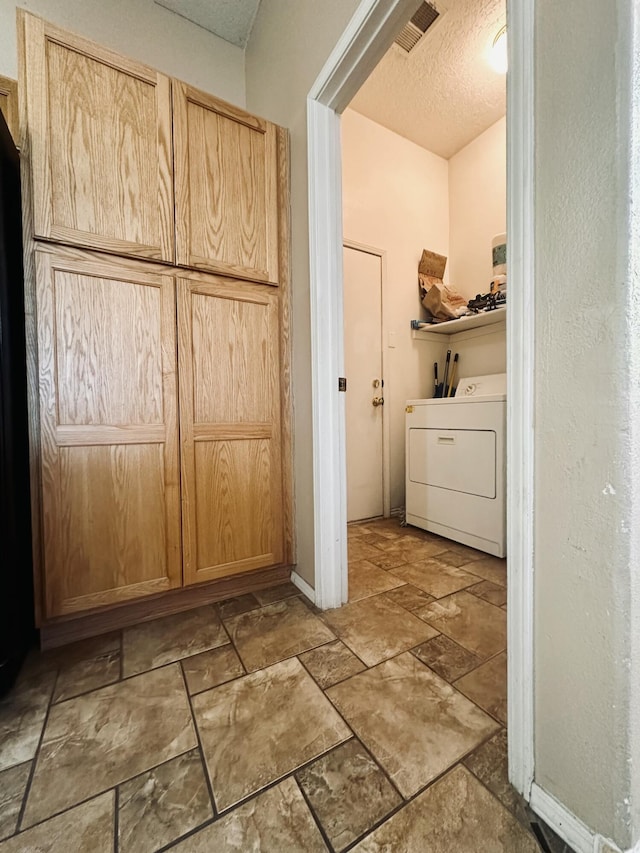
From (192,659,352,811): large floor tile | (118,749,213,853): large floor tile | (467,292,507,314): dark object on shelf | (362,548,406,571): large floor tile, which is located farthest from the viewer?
(467,292,507,314): dark object on shelf

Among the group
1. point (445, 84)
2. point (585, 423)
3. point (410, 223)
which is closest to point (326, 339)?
point (585, 423)

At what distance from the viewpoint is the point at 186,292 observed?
4.43 feet

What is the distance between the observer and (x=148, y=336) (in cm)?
128

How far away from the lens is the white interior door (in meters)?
2.45

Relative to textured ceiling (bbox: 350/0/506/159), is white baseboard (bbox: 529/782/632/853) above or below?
below

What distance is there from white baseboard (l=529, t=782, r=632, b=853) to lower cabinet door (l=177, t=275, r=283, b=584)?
1.10m

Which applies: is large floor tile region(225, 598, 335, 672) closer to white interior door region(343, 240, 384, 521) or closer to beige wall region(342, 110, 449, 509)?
white interior door region(343, 240, 384, 521)

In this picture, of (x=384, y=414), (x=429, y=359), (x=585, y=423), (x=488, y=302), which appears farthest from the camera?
(x=429, y=359)

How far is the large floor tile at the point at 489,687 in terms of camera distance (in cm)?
89

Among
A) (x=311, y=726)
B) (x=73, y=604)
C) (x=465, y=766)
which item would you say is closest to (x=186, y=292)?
(x=73, y=604)

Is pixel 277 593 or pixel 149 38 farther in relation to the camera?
pixel 149 38

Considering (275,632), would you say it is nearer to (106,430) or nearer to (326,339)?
(106,430)

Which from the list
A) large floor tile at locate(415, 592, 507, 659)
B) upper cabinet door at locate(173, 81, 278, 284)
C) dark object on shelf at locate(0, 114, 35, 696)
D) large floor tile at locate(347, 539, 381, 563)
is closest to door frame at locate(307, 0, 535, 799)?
upper cabinet door at locate(173, 81, 278, 284)

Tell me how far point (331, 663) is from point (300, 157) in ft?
6.47
